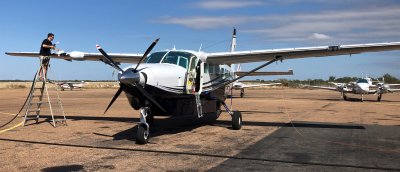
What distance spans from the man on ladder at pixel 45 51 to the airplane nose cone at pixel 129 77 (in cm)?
570

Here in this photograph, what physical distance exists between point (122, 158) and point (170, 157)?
1008 mm

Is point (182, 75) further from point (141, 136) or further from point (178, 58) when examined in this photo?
point (141, 136)

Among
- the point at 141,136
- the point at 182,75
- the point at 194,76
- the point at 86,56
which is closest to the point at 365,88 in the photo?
the point at 194,76

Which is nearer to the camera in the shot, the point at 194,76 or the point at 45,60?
the point at 194,76

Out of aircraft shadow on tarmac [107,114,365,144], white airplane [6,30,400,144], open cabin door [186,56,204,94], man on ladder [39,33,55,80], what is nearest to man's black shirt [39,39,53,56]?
man on ladder [39,33,55,80]

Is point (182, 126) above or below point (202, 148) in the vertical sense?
below

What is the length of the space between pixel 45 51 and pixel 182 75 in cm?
572

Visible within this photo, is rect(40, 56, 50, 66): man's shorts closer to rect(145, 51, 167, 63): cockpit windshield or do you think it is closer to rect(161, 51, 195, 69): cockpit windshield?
rect(145, 51, 167, 63): cockpit windshield

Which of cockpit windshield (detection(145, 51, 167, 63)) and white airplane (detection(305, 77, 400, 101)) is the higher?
cockpit windshield (detection(145, 51, 167, 63))

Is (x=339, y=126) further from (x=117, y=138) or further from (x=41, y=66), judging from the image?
(x=41, y=66)

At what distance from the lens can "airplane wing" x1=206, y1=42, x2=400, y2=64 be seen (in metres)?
13.2

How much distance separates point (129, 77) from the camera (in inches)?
360

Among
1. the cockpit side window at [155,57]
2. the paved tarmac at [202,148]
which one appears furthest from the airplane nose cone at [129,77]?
the cockpit side window at [155,57]

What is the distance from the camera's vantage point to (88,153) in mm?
8438
